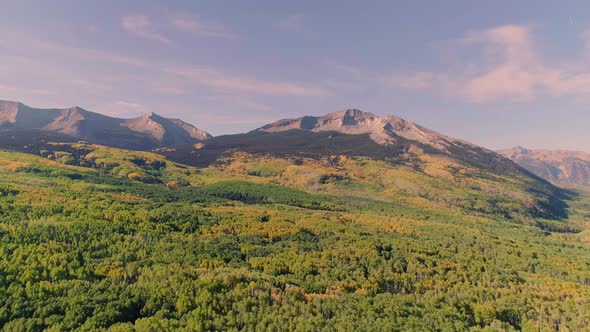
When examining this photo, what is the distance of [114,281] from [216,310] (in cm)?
5372

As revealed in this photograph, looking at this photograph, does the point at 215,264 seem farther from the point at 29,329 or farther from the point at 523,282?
the point at 523,282

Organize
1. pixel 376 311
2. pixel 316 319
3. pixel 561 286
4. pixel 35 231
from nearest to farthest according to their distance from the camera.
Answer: pixel 316 319 → pixel 376 311 → pixel 561 286 → pixel 35 231

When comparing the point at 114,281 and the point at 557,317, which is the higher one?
the point at 557,317

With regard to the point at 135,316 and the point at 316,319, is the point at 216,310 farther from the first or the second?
the point at 316,319

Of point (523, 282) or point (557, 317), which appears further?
point (523, 282)

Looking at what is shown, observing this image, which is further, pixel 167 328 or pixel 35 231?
pixel 35 231

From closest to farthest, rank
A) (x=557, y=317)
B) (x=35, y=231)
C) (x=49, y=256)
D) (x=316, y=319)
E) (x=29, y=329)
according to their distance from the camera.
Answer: (x=29, y=329)
(x=316, y=319)
(x=557, y=317)
(x=49, y=256)
(x=35, y=231)

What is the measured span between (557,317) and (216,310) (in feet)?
465

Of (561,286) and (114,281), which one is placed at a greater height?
(561,286)

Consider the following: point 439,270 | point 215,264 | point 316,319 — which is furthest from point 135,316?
point 439,270

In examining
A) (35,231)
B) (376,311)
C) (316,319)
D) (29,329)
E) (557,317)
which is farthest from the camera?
(35,231)

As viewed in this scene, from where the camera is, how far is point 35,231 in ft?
616

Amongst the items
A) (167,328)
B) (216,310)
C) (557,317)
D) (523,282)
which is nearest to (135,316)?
(167,328)

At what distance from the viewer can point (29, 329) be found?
109m
